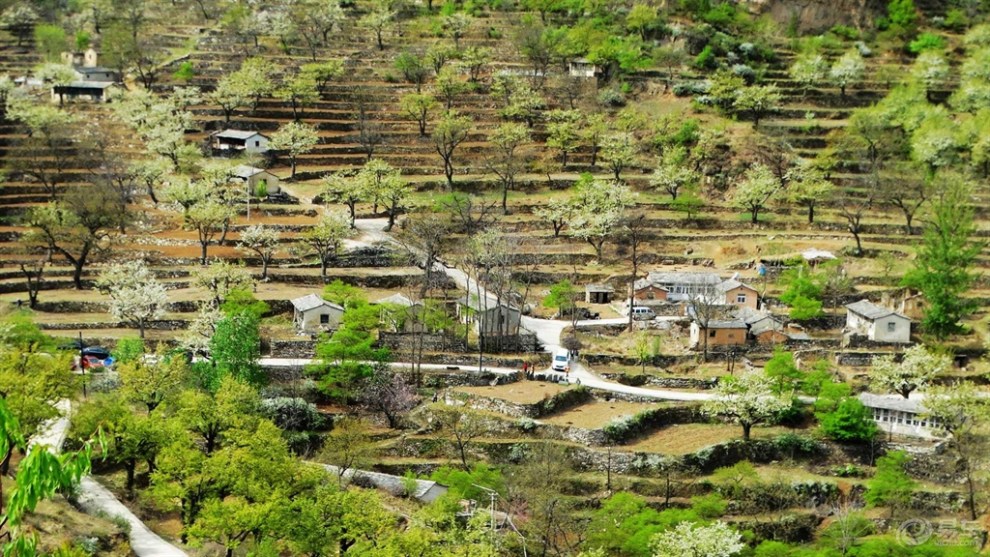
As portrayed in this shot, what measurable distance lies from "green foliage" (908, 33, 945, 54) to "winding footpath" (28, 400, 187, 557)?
82152 mm

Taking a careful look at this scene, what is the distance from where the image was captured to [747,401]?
185ft

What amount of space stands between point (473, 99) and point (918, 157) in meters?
33.0

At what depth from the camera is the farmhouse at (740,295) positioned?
6925 centimetres

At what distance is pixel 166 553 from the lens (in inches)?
1617

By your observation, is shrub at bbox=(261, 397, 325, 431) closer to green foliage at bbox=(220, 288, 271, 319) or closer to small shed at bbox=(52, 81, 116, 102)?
green foliage at bbox=(220, 288, 271, 319)

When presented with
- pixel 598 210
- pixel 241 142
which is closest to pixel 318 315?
pixel 598 210

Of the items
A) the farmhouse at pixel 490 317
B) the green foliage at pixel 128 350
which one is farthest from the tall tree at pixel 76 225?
the farmhouse at pixel 490 317

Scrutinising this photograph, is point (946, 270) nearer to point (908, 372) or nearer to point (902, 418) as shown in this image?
point (908, 372)

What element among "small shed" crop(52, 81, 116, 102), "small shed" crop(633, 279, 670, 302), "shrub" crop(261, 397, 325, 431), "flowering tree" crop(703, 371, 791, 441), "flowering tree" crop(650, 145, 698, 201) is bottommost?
"shrub" crop(261, 397, 325, 431)

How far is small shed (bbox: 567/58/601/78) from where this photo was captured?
100m

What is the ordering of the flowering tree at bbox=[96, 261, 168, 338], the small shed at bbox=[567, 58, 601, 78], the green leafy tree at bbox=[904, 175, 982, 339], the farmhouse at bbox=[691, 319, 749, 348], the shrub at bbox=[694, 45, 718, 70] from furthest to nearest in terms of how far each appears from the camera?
1. the shrub at bbox=[694, 45, 718, 70]
2. the small shed at bbox=[567, 58, 601, 78]
3. the green leafy tree at bbox=[904, 175, 982, 339]
4. the farmhouse at bbox=[691, 319, 749, 348]
5. the flowering tree at bbox=[96, 261, 168, 338]

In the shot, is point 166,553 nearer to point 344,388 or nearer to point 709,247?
point 344,388

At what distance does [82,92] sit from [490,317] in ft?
158

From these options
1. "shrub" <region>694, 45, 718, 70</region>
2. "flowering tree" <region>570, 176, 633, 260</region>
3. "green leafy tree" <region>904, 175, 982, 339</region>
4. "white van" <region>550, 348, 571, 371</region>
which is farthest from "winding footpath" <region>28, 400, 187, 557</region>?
"shrub" <region>694, 45, 718, 70</region>
